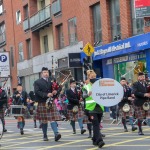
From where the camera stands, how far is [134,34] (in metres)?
25.3

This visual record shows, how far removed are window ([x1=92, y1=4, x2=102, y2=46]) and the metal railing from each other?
6540 millimetres

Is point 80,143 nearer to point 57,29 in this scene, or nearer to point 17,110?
point 17,110

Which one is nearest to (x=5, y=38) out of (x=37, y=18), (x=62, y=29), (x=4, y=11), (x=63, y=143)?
(x=4, y=11)

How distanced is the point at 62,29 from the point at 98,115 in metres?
23.0

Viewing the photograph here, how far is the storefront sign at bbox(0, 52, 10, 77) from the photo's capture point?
43375 mm

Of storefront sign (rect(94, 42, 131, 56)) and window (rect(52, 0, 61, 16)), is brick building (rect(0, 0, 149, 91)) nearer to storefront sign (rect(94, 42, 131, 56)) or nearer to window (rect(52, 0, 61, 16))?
window (rect(52, 0, 61, 16))

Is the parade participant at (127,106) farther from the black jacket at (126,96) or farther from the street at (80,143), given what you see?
the street at (80,143)

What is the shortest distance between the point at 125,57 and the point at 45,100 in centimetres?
1384

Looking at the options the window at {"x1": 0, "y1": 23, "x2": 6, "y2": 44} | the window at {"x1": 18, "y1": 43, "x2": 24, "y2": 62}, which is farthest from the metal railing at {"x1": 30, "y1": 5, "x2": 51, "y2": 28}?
the window at {"x1": 0, "y1": 23, "x2": 6, "y2": 44}

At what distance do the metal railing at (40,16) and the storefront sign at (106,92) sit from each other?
24632 mm

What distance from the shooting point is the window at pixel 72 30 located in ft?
105

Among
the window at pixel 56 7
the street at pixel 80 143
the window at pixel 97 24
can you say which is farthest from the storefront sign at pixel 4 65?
the street at pixel 80 143

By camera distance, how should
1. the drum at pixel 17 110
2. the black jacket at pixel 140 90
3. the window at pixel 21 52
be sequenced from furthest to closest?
the window at pixel 21 52, the drum at pixel 17 110, the black jacket at pixel 140 90

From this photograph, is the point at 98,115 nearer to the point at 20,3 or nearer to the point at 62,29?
the point at 62,29
